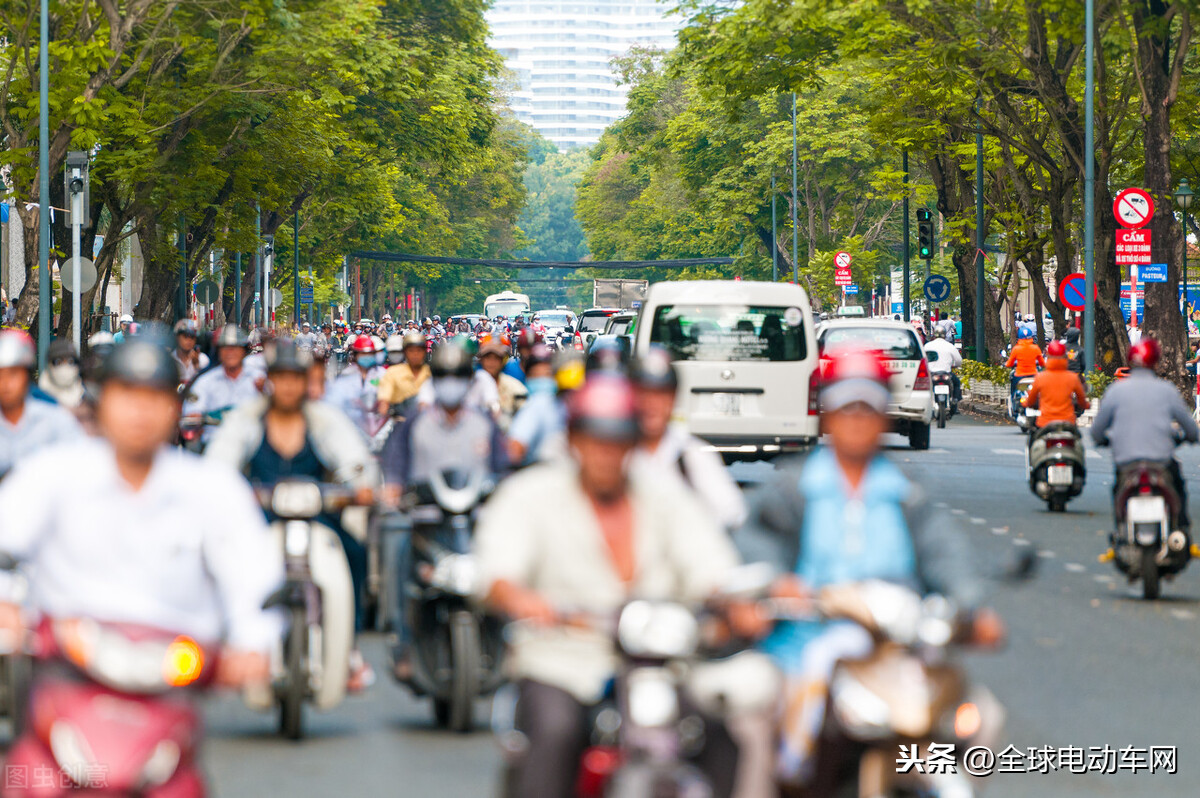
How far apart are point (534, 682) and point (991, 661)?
584cm

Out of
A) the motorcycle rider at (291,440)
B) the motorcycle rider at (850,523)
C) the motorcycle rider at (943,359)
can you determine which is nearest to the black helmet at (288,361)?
the motorcycle rider at (291,440)

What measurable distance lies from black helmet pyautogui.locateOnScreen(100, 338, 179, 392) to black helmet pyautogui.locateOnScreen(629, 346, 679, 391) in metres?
3.01

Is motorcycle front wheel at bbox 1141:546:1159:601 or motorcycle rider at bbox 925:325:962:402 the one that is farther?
motorcycle rider at bbox 925:325:962:402

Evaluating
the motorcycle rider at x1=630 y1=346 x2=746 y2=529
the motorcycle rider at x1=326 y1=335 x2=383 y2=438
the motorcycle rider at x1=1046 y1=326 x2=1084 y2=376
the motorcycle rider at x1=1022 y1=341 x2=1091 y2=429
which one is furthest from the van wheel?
the motorcycle rider at x1=630 y1=346 x2=746 y2=529

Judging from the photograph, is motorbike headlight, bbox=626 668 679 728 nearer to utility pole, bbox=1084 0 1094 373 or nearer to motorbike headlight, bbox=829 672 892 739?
motorbike headlight, bbox=829 672 892 739

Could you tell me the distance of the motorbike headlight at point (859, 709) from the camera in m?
4.77

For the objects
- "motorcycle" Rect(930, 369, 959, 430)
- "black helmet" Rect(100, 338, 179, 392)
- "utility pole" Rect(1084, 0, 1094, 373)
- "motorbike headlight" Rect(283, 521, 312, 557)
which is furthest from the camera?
"motorcycle" Rect(930, 369, 959, 430)

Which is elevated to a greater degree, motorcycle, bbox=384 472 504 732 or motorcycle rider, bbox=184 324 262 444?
motorcycle rider, bbox=184 324 262 444

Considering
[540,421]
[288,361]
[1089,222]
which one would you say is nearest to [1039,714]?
[540,421]

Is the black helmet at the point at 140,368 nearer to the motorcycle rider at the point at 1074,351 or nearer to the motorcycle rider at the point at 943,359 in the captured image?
the motorcycle rider at the point at 1074,351

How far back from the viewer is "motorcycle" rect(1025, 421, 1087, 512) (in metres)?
18.0

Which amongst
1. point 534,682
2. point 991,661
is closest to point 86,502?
point 534,682

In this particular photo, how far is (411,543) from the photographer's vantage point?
865 cm

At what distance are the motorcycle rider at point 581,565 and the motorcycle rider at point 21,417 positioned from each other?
4625 millimetres
